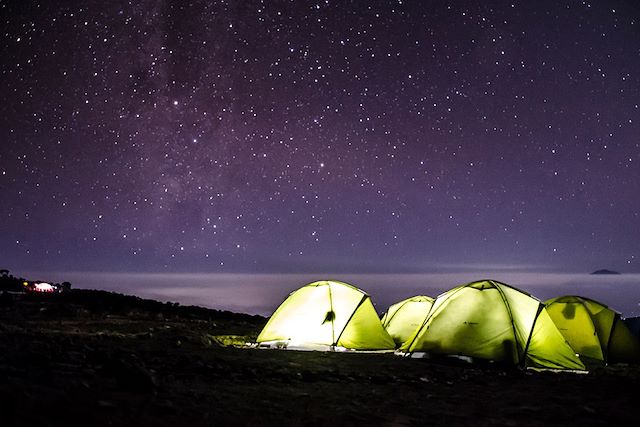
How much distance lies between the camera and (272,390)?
724cm

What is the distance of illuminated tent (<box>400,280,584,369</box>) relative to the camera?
456 inches

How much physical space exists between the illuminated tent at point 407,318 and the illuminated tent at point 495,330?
3.70 meters

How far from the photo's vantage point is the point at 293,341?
14.2 m

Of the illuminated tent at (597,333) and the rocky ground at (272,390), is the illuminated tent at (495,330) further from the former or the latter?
the illuminated tent at (597,333)

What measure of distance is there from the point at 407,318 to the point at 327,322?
323 centimetres

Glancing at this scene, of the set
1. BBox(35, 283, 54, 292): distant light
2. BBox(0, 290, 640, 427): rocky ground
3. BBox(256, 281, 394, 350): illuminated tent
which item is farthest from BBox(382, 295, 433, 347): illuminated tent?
BBox(35, 283, 54, 292): distant light

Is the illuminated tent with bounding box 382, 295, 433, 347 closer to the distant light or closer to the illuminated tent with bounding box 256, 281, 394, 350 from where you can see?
the illuminated tent with bounding box 256, 281, 394, 350

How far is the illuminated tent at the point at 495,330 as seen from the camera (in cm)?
1158

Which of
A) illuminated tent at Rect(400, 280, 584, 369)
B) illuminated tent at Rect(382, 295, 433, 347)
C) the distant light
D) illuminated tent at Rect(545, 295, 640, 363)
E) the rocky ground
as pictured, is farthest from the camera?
the distant light

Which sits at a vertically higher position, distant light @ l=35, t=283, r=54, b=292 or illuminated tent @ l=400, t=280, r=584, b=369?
illuminated tent @ l=400, t=280, r=584, b=369

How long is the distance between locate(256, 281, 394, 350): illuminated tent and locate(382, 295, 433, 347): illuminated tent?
157cm

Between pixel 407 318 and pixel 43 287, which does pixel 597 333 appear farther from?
pixel 43 287

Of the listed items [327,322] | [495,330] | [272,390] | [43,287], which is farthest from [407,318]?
[43,287]

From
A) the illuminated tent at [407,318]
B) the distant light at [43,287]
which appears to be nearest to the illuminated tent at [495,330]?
the illuminated tent at [407,318]
